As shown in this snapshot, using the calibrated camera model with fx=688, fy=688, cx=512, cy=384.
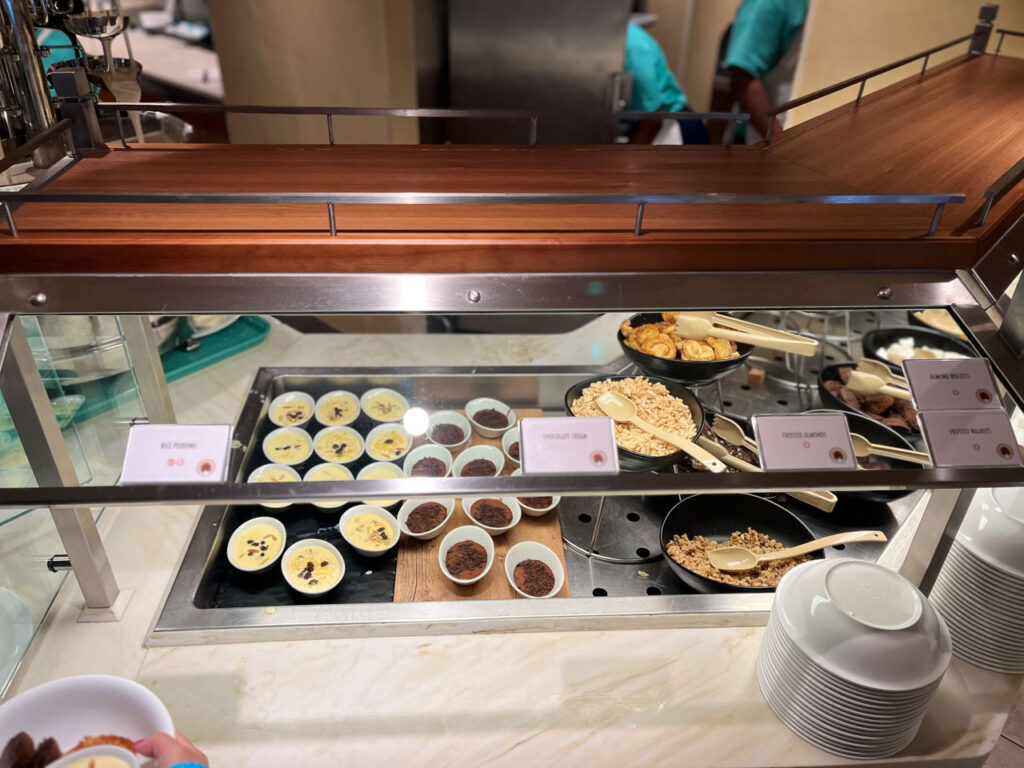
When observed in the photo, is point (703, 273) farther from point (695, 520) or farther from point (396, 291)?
point (695, 520)

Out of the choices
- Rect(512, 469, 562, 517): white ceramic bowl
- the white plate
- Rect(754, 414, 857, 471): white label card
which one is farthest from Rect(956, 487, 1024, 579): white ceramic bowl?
the white plate

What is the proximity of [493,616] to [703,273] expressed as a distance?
2.64ft

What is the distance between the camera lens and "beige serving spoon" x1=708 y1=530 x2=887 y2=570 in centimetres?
147

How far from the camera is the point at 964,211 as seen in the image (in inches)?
45.9

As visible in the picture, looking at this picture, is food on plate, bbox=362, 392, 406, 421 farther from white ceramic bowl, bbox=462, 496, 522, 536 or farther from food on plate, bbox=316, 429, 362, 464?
white ceramic bowl, bbox=462, 496, 522, 536

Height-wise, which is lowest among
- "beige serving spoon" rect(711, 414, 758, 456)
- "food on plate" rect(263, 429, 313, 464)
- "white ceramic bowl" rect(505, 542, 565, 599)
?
"white ceramic bowl" rect(505, 542, 565, 599)

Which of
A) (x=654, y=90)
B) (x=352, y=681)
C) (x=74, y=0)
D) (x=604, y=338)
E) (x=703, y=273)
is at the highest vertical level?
(x=74, y=0)

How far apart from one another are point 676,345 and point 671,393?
12cm

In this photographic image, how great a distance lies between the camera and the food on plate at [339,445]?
5.55 feet

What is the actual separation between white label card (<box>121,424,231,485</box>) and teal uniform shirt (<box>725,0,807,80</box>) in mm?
3889

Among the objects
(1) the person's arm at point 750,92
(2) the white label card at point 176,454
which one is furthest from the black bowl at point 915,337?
(1) the person's arm at point 750,92

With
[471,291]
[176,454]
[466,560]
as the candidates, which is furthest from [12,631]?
[471,291]

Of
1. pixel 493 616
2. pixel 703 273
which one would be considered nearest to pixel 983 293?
pixel 703 273

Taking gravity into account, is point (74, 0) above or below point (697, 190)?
above
